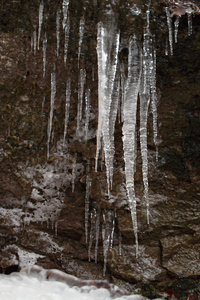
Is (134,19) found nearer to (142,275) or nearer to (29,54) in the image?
(29,54)

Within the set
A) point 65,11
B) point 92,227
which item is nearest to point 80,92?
point 65,11

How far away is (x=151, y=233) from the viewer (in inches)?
112

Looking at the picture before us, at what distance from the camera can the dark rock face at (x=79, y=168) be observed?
2.49 m

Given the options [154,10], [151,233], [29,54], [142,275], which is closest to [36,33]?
[29,54]

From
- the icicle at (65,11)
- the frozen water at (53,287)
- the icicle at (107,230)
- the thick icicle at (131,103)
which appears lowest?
the frozen water at (53,287)

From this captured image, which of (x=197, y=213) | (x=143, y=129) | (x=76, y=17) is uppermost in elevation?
(x=76, y=17)

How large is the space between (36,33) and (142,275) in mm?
2504

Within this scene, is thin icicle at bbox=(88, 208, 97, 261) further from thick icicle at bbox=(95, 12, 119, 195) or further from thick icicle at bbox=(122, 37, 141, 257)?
thick icicle at bbox=(95, 12, 119, 195)

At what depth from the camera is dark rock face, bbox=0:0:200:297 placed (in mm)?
2486

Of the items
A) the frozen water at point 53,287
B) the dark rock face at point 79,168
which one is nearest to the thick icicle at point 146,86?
the dark rock face at point 79,168

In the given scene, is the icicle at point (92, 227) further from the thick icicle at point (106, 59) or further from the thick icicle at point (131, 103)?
the thick icicle at point (106, 59)

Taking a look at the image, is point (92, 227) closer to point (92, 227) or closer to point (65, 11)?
point (92, 227)

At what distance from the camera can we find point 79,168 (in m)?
2.95

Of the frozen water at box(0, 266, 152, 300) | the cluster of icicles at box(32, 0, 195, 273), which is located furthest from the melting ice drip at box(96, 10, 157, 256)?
the frozen water at box(0, 266, 152, 300)
